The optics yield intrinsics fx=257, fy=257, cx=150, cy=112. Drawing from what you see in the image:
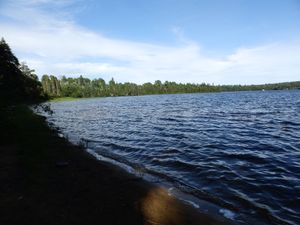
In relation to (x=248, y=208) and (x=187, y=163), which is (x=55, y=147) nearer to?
(x=187, y=163)

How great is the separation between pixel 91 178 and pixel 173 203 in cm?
348

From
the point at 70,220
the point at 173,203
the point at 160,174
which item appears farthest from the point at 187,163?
the point at 70,220

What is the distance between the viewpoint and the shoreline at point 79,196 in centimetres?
673

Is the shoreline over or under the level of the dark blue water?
over

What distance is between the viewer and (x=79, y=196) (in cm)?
812

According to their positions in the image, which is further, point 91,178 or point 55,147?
point 55,147

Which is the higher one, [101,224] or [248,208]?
[101,224]

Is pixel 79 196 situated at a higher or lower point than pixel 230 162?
higher

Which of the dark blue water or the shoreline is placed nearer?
the shoreline

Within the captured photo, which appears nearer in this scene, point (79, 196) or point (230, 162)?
point (79, 196)

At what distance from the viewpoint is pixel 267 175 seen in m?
11.3

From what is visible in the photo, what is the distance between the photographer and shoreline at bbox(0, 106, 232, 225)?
6727 mm

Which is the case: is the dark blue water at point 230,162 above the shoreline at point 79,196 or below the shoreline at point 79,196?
below

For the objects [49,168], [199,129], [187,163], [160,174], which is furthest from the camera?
[199,129]
